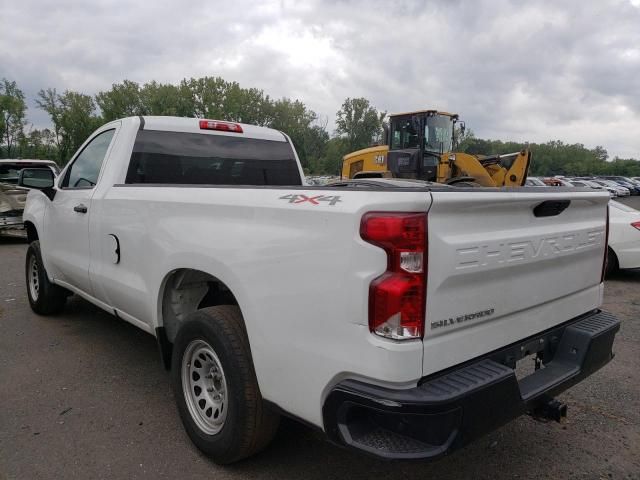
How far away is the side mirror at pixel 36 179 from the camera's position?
4711 millimetres

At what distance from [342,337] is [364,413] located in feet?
1.09

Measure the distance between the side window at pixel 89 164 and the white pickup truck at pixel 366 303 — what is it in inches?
32.0

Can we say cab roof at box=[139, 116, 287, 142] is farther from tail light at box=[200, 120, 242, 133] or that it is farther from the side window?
the side window

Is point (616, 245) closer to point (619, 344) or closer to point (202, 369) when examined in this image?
point (619, 344)

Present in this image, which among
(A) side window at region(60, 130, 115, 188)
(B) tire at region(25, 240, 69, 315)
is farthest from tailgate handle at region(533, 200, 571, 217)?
(B) tire at region(25, 240, 69, 315)

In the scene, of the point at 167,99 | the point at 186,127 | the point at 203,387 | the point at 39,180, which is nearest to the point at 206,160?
the point at 186,127

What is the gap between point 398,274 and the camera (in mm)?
1908

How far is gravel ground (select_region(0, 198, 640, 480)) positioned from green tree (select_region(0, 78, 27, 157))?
51.1 metres

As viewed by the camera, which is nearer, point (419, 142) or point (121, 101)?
point (419, 142)

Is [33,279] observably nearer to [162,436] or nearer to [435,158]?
[162,436]

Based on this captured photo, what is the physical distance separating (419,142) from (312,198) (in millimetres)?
12388

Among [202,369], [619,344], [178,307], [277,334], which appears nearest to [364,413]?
[277,334]

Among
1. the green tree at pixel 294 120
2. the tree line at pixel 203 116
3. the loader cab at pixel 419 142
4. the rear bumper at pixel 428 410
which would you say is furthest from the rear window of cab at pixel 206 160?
the green tree at pixel 294 120

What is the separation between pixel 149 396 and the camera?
12.0 feet
